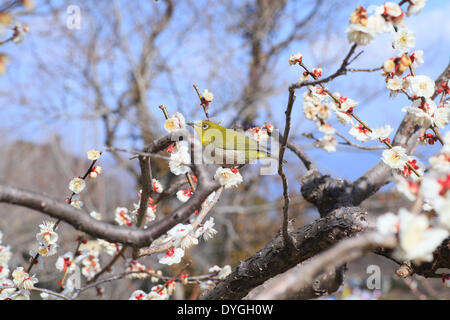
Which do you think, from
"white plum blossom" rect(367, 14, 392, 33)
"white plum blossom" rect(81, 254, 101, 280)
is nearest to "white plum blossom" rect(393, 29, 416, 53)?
"white plum blossom" rect(367, 14, 392, 33)

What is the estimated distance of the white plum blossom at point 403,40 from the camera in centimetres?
82

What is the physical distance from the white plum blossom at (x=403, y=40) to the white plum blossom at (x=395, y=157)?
0.26 meters

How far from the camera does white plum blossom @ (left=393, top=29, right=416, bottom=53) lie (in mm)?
824

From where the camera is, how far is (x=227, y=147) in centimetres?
94

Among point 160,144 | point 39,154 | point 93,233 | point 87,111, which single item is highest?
point 39,154

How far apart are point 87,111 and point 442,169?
461 cm

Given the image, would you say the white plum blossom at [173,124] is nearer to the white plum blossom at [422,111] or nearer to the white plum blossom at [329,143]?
the white plum blossom at [422,111]

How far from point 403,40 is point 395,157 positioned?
1.02 ft

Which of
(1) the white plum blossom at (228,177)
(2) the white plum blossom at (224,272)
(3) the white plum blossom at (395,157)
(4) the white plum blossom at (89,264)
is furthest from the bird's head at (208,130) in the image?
(4) the white plum blossom at (89,264)

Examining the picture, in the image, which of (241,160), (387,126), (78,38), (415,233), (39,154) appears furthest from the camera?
(39,154)
